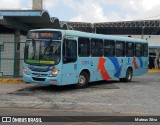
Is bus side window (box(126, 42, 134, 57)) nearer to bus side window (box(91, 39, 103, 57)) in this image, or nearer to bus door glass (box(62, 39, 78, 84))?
bus side window (box(91, 39, 103, 57))

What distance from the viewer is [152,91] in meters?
19.2

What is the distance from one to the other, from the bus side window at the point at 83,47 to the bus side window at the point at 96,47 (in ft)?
1.75

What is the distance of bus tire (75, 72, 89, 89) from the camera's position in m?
19.6

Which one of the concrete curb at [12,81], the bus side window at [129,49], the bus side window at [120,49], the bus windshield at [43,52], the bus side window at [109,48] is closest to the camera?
the bus windshield at [43,52]

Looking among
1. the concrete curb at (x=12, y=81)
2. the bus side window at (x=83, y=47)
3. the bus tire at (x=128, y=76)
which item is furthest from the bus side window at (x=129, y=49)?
the concrete curb at (x=12, y=81)

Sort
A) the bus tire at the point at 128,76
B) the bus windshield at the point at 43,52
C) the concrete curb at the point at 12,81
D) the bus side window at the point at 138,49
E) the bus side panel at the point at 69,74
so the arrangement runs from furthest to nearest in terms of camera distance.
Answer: the bus side window at the point at 138,49 < the bus tire at the point at 128,76 < the concrete curb at the point at 12,81 < the bus side panel at the point at 69,74 < the bus windshield at the point at 43,52

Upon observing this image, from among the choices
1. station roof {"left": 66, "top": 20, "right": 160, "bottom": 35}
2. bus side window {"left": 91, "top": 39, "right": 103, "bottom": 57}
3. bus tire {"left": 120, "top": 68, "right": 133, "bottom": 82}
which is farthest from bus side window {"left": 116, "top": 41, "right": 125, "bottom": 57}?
station roof {"left": 66, "top": 20, "right": 160, "bottom": 35}

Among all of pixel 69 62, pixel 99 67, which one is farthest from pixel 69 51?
pixel 99 67

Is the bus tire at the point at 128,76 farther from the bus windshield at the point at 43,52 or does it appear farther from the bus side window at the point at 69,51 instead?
the bus windshield at the point at 43,52

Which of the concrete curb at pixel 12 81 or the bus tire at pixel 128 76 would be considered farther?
the bus tire at pixel 128 76

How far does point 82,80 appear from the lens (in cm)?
1978

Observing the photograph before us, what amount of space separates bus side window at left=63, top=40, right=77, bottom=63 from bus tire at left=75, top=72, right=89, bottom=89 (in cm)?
118

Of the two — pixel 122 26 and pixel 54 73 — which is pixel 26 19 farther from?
pixel 122 26

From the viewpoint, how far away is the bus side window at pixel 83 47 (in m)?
19.4
